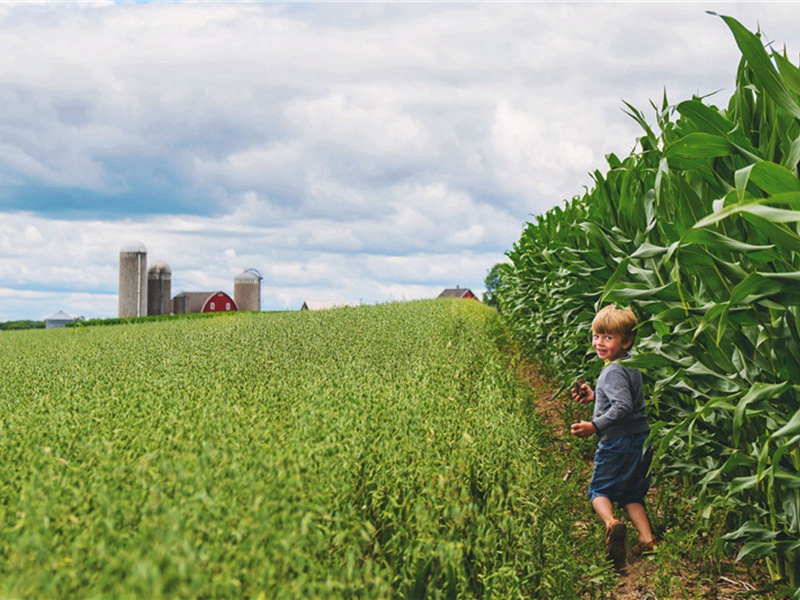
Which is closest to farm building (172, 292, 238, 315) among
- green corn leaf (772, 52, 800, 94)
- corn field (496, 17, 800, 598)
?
corn field (496, 17, 800, 598)

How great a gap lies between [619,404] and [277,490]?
2981 mm

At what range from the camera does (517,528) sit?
290 centimetres

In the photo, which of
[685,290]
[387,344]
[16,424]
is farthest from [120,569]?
[387,344]

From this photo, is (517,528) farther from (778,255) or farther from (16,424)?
(16,424)

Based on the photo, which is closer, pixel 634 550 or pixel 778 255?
pixel 778 255

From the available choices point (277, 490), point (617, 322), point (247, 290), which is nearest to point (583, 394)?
point (617, 322)

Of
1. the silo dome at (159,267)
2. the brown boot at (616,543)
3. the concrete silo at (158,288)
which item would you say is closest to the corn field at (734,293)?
the brown boot at (616,543)

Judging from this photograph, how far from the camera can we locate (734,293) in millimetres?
2670

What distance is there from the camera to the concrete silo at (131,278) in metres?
30.6

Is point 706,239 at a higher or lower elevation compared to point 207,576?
higher

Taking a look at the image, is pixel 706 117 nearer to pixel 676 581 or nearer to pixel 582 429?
pixel 582 429

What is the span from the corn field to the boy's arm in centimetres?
25

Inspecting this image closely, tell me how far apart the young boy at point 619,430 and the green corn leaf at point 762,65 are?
6.63 ft

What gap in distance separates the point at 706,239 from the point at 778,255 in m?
0.43
